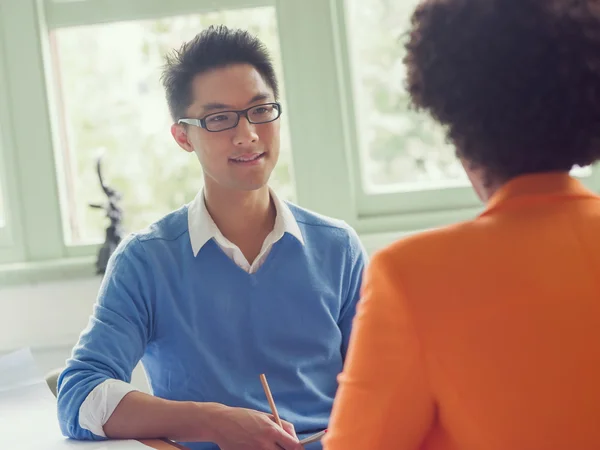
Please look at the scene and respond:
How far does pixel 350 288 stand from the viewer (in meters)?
1.68

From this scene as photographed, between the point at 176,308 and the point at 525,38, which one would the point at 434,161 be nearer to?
the point at 176,308

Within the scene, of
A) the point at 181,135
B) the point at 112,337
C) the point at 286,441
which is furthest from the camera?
the point at 181,135

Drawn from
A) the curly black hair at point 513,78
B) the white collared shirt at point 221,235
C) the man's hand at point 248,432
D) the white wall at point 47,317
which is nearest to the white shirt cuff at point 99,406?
the white collared shirt at point 221,235

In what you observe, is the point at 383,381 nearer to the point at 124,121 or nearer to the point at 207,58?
the point at 207,58

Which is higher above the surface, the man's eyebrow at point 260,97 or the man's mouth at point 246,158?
the man's eyebrow at point 260,97

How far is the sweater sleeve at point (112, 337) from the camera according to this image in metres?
1.44

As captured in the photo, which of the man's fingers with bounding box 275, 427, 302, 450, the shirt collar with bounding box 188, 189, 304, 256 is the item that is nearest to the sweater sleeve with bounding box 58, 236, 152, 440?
the shirt collar with bounding box 188, 189, 304, 256

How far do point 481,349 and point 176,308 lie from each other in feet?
2.75

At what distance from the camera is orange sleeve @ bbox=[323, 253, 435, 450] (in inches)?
32.4

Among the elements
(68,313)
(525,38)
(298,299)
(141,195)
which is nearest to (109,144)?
(141,195)

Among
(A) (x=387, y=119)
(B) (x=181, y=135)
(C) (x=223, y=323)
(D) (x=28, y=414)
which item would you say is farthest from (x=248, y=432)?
(A) (x=387, y=119)

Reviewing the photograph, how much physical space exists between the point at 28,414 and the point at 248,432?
0.52m

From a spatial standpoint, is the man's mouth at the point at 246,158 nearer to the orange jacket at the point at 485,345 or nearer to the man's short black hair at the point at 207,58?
the man's short black hair at the point at 207,58

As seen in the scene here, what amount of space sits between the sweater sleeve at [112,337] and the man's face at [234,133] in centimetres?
22
